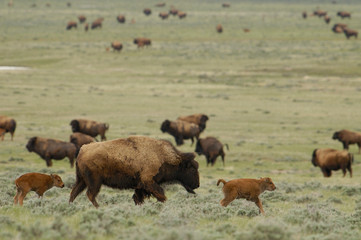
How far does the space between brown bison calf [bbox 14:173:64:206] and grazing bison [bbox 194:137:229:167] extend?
44.4 ft

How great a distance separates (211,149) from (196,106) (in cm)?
1551

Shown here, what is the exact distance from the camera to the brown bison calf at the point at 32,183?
1162cm

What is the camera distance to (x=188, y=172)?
39.9 ft

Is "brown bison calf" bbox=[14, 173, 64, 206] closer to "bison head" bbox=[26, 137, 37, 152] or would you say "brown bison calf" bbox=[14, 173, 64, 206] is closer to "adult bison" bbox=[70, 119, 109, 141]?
"bison head" bbox=[26, 137, 37, 152]

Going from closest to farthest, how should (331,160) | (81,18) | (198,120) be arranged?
1. (331,160)
2. (198,120)
3. (81,18)

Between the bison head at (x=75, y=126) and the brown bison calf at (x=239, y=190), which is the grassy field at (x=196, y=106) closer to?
the brown bison calf at (x=239, y=190)

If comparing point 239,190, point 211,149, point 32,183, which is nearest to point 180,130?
point 211,149

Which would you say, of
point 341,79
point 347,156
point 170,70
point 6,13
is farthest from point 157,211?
point 6,13

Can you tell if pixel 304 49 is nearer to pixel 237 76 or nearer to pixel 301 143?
pixel 237 76

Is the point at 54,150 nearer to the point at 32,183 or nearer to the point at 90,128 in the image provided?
the point at 90,128

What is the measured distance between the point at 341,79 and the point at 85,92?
22.4 metres

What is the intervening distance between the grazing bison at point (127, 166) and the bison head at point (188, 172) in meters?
0.25

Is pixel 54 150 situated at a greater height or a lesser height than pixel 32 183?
lesser

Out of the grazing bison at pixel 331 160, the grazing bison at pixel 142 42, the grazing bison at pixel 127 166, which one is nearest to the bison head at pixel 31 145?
the grazing bison at pixel 331 160
